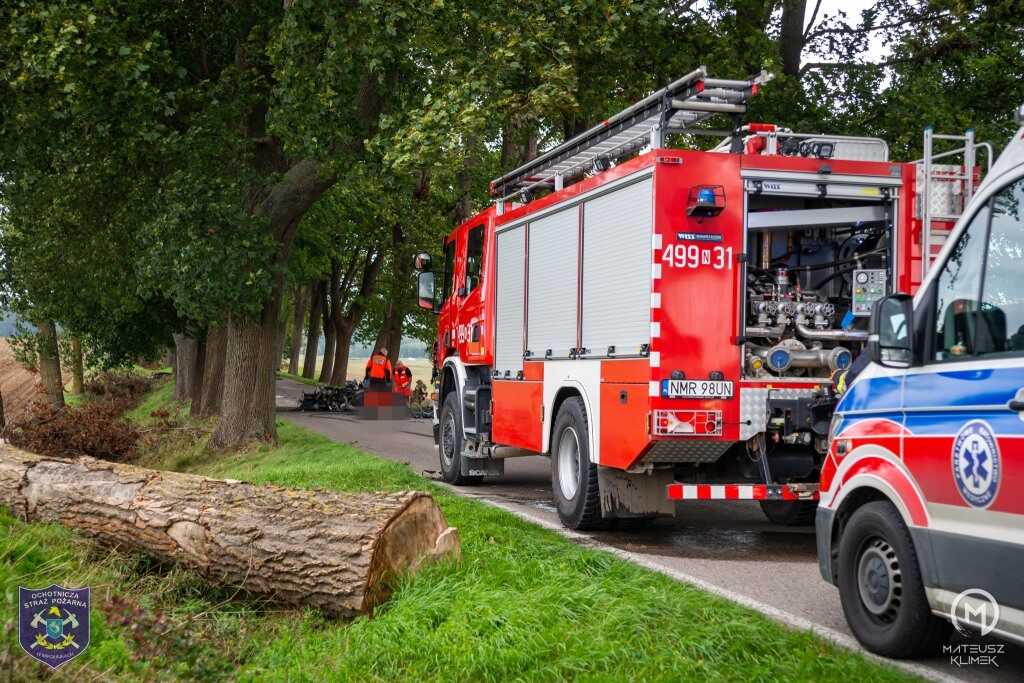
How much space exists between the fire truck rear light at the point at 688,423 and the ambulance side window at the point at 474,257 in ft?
16.8

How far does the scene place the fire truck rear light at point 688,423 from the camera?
27.7 ft

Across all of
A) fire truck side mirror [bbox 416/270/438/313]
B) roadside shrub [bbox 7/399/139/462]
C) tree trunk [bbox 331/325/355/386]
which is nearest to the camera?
fire truck side mirror [bbox 416/270/438/313]

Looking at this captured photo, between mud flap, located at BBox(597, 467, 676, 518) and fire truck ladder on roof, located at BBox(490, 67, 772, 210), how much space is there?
110 inches

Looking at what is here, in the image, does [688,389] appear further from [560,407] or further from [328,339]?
[328,339]

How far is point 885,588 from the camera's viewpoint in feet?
18.5

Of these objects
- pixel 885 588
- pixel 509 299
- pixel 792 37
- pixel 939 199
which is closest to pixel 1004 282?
pixel 885 588

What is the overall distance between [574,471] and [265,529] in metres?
3.83

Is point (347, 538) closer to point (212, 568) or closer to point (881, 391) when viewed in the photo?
point (212, 568)

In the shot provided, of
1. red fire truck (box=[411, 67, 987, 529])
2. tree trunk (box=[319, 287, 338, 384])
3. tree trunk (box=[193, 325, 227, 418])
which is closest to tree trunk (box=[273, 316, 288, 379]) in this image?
tree trunk (box=[193, 325, 227, 418])

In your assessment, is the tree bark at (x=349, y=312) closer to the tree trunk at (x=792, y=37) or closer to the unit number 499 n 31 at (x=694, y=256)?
the tree trunk at (x=792, y=37)

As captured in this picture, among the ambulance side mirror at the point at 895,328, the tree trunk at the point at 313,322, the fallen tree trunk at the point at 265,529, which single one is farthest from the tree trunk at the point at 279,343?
the ambulance side mirror at the point at 895,328

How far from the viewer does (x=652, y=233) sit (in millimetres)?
8562

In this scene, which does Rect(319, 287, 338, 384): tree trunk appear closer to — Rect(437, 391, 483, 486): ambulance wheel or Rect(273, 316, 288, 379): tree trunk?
Rect(273, 316, 288, 379): tree trunk

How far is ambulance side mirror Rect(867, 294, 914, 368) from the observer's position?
5.45 metres
